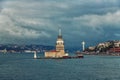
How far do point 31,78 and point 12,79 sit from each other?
442 cm

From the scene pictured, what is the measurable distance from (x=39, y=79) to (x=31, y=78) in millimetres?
3089

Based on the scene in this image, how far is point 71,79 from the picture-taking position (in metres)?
89.2

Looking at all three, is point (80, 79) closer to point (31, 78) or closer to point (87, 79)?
point (87, 79)

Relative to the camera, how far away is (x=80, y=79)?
89.0 metres

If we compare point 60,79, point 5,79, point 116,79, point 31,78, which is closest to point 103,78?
point 116,79

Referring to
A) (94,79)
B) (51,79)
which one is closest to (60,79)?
(51,79)

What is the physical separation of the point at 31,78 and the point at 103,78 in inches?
626

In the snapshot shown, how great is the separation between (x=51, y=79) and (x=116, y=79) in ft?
46.5

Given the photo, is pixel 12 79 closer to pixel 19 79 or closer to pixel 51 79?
pixel 19 79

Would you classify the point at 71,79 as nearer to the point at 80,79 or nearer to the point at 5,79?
the point at 80,79

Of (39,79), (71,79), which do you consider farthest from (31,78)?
(71,79)

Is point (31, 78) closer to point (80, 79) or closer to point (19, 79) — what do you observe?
point (19, 79)

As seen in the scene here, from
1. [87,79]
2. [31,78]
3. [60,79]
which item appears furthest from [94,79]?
[31,78]

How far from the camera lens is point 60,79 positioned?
3546 inches
